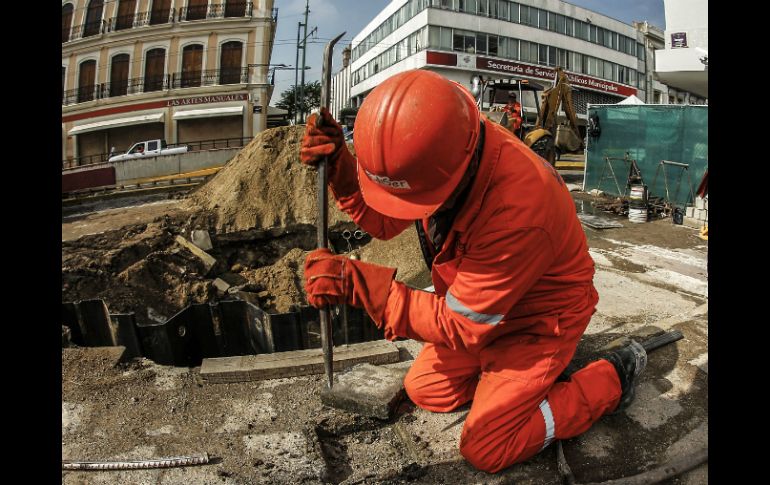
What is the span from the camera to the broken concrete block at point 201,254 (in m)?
7.04

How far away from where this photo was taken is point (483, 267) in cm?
216

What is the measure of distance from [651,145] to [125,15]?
2627cm

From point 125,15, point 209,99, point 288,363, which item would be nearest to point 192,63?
point 209,99

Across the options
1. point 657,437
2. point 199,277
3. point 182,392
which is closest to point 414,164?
point 657,437

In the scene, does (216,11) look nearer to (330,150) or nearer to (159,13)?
(159,13)

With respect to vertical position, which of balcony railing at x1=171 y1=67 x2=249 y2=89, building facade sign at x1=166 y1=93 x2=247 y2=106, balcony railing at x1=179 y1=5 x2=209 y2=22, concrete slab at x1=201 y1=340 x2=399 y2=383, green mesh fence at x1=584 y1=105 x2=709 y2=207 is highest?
balcony railing at x1=179 y1=5 x2=209 y2=22

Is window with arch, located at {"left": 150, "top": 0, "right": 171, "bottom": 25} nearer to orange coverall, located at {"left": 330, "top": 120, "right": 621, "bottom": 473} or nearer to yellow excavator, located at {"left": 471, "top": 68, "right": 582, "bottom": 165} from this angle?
yellow excavator, located at {"left": 471, "top": 68, "right": 582, "bottom": 165}

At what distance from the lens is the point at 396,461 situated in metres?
2.41

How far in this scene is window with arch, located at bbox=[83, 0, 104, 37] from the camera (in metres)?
25.9

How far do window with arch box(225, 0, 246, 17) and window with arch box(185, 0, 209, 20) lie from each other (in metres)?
1.03

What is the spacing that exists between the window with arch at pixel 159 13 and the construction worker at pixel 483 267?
89.2 feet

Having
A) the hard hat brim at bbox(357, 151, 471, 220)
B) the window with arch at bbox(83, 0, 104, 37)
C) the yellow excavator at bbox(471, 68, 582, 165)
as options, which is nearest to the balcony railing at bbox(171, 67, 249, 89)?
the window with arch at bbox(83, 0, 104, 37)

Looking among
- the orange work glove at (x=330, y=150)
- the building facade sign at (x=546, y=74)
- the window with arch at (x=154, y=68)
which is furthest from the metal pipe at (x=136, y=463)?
the building facade sign at (x=546, y=74)
